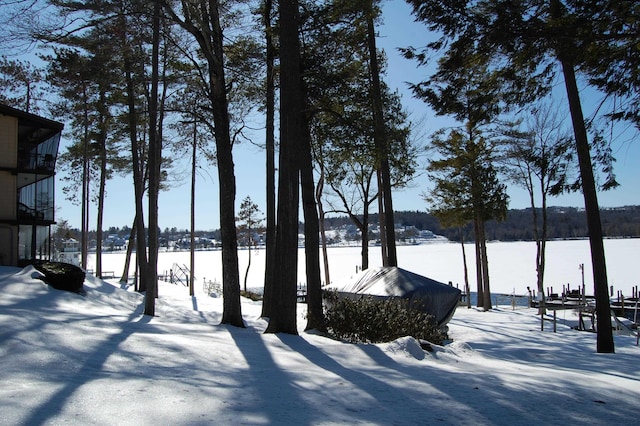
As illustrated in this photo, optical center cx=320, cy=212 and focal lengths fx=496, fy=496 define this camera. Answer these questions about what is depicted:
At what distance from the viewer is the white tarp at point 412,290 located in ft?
46.3

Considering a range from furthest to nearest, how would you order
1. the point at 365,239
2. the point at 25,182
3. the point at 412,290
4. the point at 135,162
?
1. the point at 365,239
2. the point at 25,182
3. the point at 135,162
4. the point at 412,290

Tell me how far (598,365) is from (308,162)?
22.8 feet

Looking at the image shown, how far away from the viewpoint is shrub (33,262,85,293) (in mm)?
13453

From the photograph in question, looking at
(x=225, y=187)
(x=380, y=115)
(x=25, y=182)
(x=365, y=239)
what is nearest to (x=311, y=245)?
→ (x=225, y=187)

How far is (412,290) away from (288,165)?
20.9 ft

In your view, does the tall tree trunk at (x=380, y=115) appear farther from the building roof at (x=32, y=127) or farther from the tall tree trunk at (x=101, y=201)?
the tall tree trunk at (x=101, y=201)

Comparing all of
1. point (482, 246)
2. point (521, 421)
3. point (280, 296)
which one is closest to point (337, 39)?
point (280, 296)

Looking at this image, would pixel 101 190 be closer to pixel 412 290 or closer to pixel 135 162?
pixel 135 162

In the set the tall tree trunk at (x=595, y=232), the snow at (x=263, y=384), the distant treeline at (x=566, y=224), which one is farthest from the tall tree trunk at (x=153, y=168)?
the distant treeline at (x=566, y=224)

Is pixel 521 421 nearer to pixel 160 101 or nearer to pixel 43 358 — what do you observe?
pixel 43 358

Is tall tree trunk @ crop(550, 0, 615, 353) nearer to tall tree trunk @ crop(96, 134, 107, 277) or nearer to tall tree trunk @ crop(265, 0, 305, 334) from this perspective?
tall tree trunk @ crop(265, 0, 305, 334)

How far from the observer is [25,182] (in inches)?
829

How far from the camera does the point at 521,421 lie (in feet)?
13.6

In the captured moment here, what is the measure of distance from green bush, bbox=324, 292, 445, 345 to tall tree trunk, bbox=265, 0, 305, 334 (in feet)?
3.37
